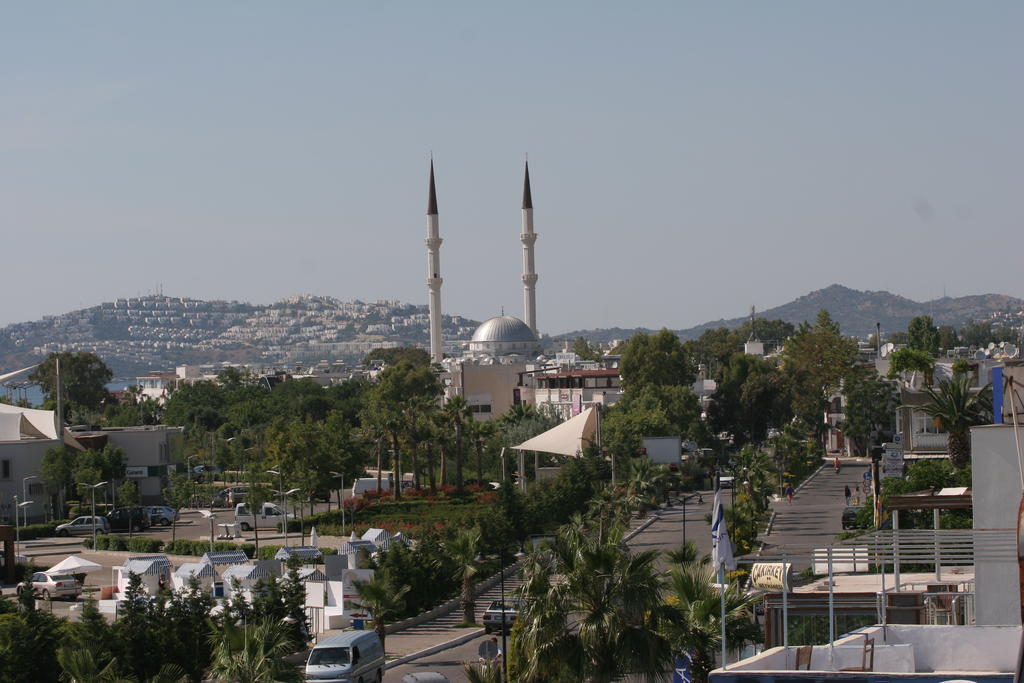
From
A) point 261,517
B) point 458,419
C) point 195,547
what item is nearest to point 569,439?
point 458,419

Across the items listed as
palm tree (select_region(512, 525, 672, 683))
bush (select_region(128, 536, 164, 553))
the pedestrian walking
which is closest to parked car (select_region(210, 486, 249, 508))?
bush (select_region(128, 536, 164, 553))

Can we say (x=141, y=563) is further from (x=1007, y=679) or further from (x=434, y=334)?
(x=434, y=334)

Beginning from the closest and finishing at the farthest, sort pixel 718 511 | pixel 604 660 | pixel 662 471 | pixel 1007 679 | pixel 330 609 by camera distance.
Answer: pixel 1007 679 < pixel 718 511 < pixel 604 660 < pixel 330 609 < pixel 662 471

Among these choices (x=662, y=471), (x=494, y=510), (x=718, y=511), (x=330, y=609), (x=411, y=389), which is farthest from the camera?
(x=411, y=389)

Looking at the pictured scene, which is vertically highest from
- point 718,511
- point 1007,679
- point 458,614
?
point 718,511

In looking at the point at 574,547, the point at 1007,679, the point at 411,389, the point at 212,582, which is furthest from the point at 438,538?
the point at 411,389

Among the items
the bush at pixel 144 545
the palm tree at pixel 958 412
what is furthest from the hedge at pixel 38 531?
the palm tree at pixel 958 412

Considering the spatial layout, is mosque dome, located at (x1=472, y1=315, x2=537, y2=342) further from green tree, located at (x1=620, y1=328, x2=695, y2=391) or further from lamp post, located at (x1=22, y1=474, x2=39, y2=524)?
lamp post, located at (x1=22, y1=474, x2=39, y2=524)
